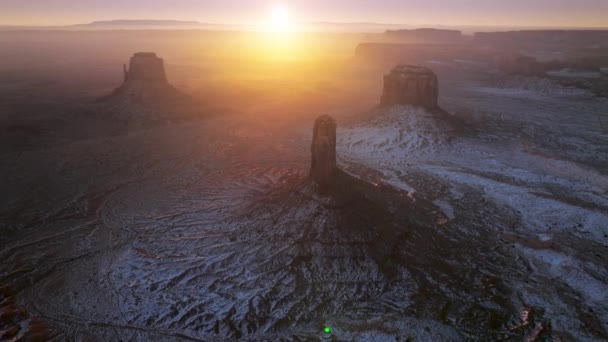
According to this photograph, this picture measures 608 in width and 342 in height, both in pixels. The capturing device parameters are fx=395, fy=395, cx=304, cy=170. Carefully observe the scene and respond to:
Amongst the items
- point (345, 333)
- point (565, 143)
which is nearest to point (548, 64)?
point (565, 143)

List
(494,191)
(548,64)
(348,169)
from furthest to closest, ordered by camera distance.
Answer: (548,64), (348,169), (494,191)

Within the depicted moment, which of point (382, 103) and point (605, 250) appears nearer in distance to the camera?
point (605, 250)

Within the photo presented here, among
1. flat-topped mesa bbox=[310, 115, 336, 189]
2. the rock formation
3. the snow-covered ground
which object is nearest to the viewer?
the snow-covered ground

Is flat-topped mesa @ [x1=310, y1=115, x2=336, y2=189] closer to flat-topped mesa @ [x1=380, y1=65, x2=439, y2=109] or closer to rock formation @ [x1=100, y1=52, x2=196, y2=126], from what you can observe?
flat-topped mesa @ [x1=380, y1=65, x2=439, y2=109]

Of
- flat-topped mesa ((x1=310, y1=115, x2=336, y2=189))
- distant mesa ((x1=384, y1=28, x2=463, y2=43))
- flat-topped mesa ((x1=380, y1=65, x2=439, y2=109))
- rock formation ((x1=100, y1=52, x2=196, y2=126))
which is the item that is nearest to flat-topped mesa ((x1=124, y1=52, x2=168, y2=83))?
rock formation ((x1=100, y1=52, x2=196, y2=126))

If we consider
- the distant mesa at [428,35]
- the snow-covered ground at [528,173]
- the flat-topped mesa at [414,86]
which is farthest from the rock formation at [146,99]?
the distant mesa at [428,35]

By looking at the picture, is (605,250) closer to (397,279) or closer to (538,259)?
(538,259)
